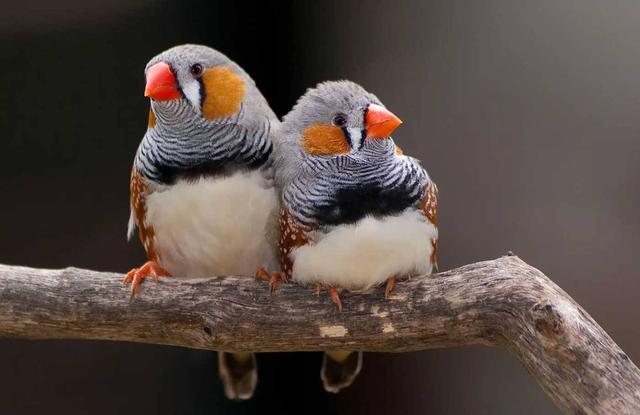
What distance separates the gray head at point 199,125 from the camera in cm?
208

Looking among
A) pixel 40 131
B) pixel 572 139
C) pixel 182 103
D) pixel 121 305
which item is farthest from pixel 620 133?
pixel 40 131

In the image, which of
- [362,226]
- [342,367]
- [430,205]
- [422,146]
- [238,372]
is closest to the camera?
[362,226]

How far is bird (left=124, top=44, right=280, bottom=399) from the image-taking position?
207 cm

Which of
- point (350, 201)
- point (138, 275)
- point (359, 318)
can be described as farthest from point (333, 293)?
point (138, 275)

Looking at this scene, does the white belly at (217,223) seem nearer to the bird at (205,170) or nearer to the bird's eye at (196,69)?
the bird at (205,170)

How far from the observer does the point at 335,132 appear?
2004mm

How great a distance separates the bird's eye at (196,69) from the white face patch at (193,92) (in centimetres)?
2

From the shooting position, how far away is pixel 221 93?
2143 mm

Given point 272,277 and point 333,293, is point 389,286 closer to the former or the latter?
point 333,293

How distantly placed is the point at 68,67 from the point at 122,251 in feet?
2.27

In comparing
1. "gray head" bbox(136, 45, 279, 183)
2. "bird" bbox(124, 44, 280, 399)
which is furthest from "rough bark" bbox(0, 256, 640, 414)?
"gray head" bbox(136, 45, 279, 183)

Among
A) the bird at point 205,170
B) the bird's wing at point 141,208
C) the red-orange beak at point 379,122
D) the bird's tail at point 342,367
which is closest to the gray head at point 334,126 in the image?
the red-orange beak at point 379,122

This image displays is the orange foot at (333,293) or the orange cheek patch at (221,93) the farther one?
the orange cheek patch at (221,93)

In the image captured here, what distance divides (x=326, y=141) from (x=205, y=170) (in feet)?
1.03
